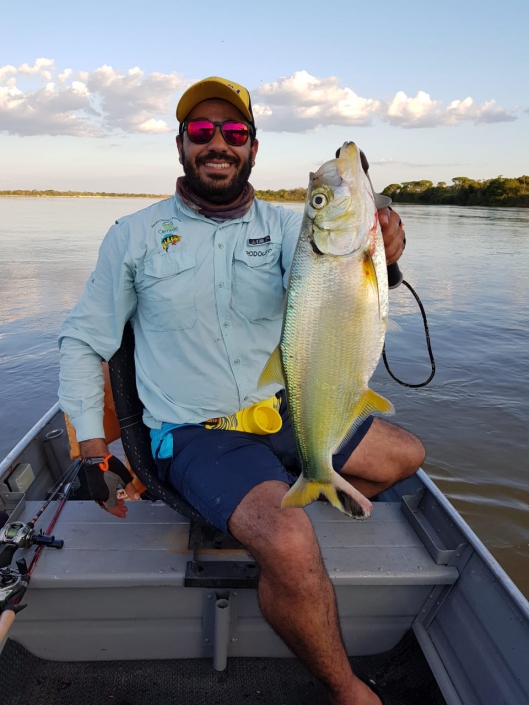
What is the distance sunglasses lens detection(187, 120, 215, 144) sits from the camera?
2686 mm

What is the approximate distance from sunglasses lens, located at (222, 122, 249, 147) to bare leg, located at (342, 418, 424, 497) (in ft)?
5.79

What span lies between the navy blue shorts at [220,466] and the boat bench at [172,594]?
→ 0.33m

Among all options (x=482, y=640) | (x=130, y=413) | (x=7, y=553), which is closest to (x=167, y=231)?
(x=130, y=413)

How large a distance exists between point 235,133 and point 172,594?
2410mm

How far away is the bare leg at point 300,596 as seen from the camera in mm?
2025

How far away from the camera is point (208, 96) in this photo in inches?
109

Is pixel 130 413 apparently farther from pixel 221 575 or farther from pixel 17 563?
pixel 221 575

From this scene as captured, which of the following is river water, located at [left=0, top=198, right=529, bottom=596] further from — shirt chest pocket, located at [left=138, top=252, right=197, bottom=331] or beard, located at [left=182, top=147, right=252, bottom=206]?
beard, located at [left=182, top=147, right=252, bottom=206]

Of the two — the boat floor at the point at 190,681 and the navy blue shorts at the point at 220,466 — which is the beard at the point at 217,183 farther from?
the boat floor at the point at 190,681

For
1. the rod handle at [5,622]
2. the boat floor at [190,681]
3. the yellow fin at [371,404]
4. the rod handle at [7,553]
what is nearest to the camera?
the rod handle at [5,622]

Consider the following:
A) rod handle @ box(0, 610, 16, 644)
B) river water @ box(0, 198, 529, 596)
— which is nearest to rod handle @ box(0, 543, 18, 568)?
rod handle @ box(0, 610, 16, 644)

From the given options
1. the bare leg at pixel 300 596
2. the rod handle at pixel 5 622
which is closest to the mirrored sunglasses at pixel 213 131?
the bare leg at pixel 300 596

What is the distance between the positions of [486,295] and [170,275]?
1181 centimetres

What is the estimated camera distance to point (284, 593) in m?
2.05
